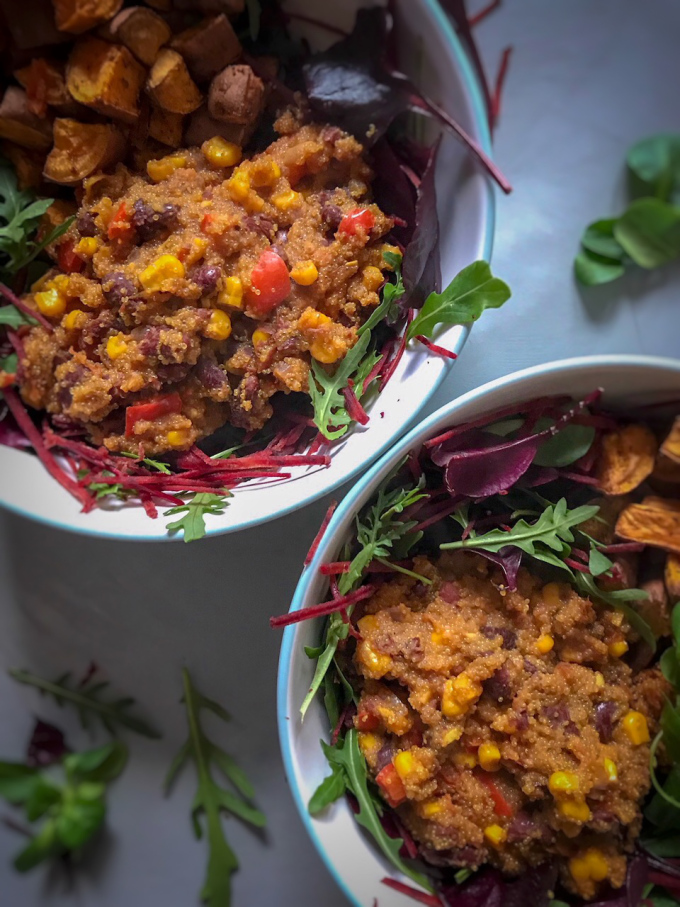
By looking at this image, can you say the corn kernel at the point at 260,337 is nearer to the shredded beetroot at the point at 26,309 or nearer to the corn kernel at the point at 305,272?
the corn kernel at the point at 305,272

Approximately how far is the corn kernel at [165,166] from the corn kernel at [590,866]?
1309 mm

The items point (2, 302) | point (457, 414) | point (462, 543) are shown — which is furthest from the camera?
point (2, 302)

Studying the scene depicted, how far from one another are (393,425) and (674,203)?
81 cm

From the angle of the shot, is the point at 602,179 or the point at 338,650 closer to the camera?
the point at 338,650

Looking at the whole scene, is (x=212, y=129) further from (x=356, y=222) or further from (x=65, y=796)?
(x=65, y=796)

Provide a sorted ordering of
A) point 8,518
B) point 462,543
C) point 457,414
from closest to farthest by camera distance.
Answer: point 457,414 < point 462,543 < point 8,518

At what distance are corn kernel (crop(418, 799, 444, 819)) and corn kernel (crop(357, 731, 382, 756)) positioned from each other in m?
0.11

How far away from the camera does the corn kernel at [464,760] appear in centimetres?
110

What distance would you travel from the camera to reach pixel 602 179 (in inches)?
55.8

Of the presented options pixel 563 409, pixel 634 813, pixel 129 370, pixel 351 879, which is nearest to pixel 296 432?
pixel 129 370

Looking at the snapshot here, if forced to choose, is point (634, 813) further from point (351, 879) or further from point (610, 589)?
point (351, 879)

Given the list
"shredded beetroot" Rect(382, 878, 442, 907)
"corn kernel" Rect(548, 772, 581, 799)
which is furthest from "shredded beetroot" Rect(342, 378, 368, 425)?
"shredded beetroot" Rect(382, 878, 442, 907)

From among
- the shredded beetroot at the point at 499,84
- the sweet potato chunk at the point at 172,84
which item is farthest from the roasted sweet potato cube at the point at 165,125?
the shredded beetroot at the point at 499,84

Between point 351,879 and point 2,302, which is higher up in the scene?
point 2,302
